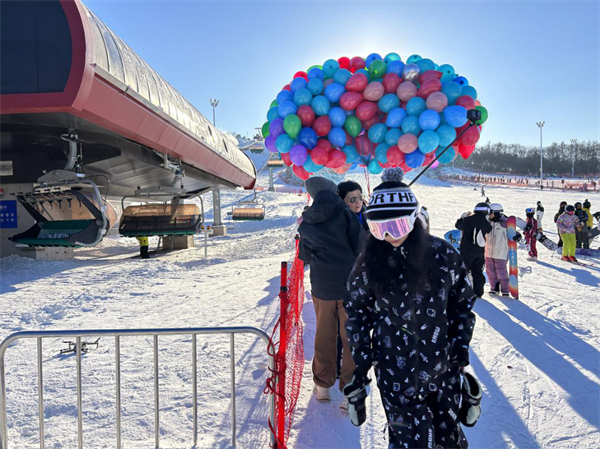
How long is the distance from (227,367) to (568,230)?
1064 cm

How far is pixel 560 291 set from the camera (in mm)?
7098

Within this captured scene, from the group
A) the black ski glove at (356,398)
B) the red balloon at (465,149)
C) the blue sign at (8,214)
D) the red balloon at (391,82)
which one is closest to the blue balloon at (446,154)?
the red balloon at (465,149)

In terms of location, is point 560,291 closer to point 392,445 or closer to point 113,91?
point 392,445

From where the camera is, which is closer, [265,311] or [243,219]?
[265,311]

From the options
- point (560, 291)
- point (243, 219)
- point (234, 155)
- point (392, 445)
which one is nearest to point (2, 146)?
point (234, 155)

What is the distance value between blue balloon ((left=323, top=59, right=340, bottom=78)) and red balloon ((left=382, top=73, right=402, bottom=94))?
1027 millimetres

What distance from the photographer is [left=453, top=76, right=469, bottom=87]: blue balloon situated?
6.79m

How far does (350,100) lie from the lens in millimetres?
6957

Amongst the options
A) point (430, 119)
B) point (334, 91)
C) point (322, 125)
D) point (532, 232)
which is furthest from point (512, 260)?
point (532, 232)

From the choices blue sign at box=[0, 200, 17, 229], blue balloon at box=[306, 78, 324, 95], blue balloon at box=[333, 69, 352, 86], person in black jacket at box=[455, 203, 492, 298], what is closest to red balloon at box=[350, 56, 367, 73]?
blue balloon at box=[333, 69, 352, 86]

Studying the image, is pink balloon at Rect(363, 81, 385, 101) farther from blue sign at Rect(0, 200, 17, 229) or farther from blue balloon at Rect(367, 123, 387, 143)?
blue sign at Rect(0, 200, 17, 229)

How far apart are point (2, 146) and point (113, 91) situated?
5.40 metres

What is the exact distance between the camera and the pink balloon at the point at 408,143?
661 centimetres

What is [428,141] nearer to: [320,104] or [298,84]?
[320,104]
